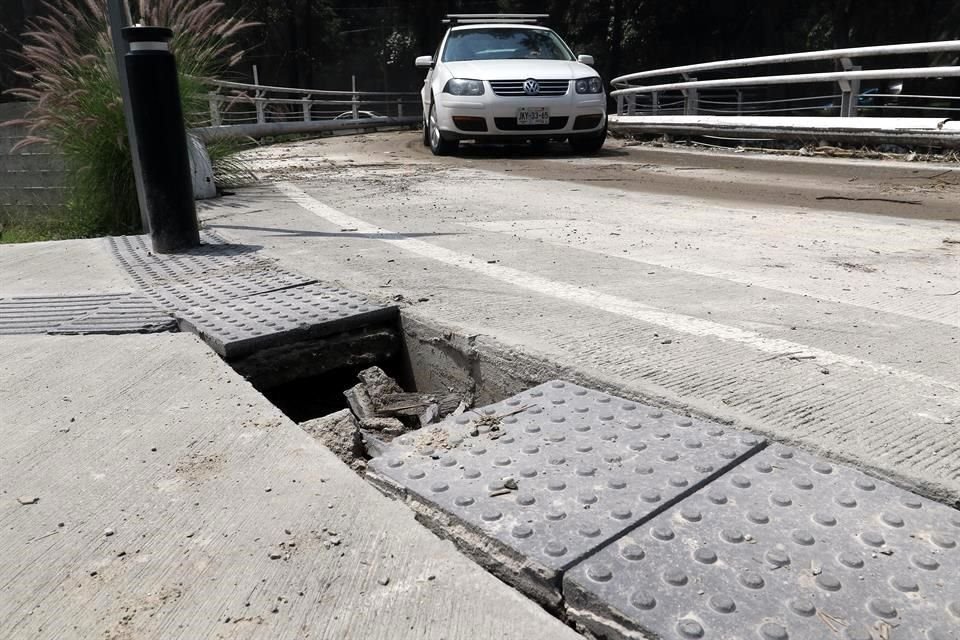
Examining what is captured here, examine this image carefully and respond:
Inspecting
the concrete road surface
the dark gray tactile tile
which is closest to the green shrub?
the concrete road surface

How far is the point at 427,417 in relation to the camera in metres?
2.65

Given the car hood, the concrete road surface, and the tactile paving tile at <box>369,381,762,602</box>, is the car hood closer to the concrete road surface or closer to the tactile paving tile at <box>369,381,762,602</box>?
the concrete road surface

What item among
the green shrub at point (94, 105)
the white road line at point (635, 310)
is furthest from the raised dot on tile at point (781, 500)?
the green shrub at point (94, 105)

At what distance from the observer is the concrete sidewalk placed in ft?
4.71

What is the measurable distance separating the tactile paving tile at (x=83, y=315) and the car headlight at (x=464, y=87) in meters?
7.54

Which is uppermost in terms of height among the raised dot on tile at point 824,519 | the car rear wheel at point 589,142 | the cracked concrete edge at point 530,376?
the car rear wheel at point 589,142

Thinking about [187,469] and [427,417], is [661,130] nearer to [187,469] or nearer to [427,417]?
[427,417]

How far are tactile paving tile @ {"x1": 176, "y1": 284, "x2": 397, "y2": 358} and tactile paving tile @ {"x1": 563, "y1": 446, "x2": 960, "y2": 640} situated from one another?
1640 mm

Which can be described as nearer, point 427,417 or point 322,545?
point 322,545

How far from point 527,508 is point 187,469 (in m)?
0.86

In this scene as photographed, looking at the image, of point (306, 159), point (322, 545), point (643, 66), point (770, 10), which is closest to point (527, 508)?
point (322, 545)

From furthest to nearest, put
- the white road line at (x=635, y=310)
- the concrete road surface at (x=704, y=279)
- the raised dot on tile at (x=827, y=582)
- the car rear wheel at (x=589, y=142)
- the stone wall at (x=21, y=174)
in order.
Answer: the stone wall at (x=21, y=174) < the car rear wheel at (x=589, y=142) < the white road line at (x=635, y=310) < the concrete road surface at (x=704, y=279) < the raised dot on tile at (x=827, y=582)

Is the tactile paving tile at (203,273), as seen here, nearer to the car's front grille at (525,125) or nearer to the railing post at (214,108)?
the railing post at (214,108)

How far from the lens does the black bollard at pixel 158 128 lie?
4.21 meters
